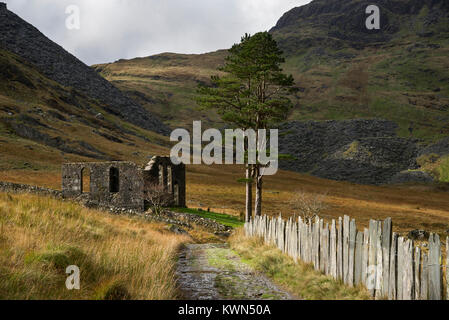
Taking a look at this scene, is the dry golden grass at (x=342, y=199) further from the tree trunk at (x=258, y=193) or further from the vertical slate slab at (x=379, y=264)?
the vertical slate slab at (x=379, y=264)

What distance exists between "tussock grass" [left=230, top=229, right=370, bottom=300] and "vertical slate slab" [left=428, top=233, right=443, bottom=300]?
1.45 metres

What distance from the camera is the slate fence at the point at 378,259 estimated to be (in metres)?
6.57

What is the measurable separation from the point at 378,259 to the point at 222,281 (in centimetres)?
416

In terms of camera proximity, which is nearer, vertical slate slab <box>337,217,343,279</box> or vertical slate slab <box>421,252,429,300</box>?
vertical slate slab <box>421,252,429,300</box>

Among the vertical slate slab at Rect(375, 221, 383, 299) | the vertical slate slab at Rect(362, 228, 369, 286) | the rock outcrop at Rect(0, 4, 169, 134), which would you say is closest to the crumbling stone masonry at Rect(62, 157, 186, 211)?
the vertical slate slab at Rect(362, 228, 369, 286)

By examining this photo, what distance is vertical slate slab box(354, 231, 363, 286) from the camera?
8.20 metres

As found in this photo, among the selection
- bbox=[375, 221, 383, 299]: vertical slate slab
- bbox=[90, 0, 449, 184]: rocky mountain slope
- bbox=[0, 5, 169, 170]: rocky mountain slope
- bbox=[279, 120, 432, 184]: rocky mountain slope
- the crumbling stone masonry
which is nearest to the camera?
bbox=[375, 221, 383, 299]: vertical slate slab

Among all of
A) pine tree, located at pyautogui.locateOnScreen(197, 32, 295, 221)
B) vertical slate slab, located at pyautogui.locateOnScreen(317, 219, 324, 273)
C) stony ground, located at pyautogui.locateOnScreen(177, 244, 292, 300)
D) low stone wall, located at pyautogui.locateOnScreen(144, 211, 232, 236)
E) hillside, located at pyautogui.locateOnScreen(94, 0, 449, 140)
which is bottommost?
low stone wall, located at pyautogui.locateOnScreen(144, 211, 232, 236)

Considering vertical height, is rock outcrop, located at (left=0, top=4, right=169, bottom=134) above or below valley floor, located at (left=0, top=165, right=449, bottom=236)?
above

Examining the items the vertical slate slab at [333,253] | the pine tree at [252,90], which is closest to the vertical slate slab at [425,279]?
the vertical slate slab at [333,253]

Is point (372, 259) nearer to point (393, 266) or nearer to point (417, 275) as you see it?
point (393, 266)

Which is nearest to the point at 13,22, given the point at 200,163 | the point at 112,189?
the point at 200,163

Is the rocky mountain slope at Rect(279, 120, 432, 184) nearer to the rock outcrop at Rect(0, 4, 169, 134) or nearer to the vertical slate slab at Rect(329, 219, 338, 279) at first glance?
the rock outcrop at Rect(0, 4, 169, 134)

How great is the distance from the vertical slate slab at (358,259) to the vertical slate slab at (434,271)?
1750 millimetres
